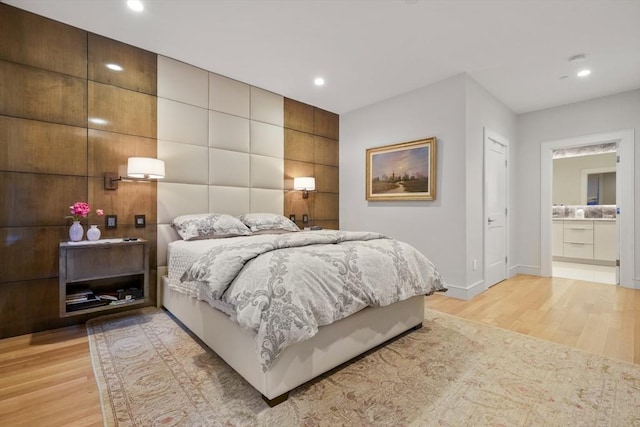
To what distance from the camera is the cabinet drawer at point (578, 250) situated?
5473mm

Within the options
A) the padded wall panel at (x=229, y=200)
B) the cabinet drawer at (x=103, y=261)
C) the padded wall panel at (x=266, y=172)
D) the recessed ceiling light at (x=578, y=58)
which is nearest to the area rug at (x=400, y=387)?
the cabinet drawer at (x=103, y=261)

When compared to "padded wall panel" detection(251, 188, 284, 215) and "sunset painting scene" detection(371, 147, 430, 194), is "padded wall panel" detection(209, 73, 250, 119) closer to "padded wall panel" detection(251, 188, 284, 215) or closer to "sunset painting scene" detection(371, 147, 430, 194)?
"padded wall panel" detection(251, 188, 284, 215)

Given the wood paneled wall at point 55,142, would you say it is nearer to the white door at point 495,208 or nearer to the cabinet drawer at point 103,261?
the cabinet drawer at point 103,261

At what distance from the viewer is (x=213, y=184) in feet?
11.5

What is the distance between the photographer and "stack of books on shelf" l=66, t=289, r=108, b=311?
2.38m

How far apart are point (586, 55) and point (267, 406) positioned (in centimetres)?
440

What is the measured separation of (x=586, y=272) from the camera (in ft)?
16.0

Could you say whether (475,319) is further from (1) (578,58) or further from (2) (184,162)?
(2) (184,162)

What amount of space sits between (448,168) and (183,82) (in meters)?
3.30

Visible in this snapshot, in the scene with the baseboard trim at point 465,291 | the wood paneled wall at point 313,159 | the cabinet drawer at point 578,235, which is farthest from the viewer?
the cabinet drawer at point 578,235

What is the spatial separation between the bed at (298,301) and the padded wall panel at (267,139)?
188 cm

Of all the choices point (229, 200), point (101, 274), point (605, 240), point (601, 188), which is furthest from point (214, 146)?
point (601, 188)

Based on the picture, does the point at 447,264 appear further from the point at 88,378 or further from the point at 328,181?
the point at 88,378

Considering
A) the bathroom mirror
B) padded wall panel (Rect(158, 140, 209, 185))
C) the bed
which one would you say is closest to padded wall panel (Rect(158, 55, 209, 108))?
padded wall panel (Rect(158, 140, 209, 185))
